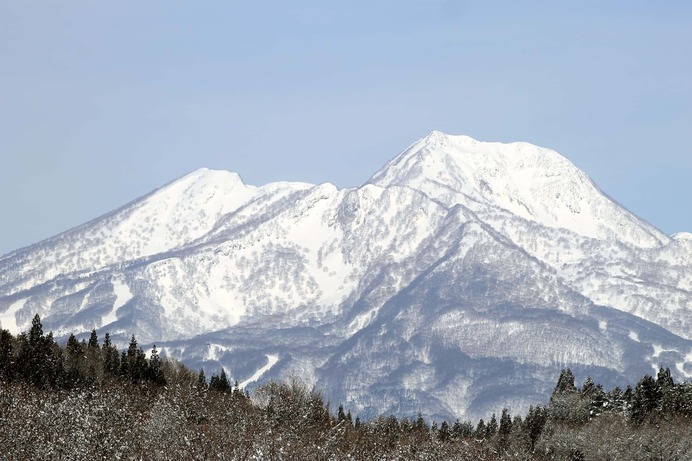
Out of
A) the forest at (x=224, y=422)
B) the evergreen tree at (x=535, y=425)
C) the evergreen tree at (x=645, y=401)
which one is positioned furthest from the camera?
the evergreen tree at (x=535, y=425)

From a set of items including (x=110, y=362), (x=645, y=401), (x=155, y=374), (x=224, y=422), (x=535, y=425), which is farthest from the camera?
(x=535, y=425)

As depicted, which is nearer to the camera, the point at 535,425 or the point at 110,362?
the point at 110,362

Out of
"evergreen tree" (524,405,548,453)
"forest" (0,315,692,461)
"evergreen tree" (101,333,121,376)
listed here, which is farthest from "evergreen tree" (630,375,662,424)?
"evergreen tree" (101,333,121,376)

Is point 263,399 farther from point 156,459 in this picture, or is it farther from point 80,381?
point 156,459

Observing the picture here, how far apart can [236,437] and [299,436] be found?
1660 cm

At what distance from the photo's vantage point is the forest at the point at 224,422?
10181 cm

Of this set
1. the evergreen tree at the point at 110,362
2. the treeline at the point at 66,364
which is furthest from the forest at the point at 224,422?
the evergreen tree at the point at 110,362

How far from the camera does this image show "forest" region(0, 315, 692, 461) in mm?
101812

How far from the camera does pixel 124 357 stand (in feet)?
538

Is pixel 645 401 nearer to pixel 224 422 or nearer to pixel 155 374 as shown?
pixel 224 422

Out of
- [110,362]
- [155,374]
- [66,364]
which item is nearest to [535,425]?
[155,374]

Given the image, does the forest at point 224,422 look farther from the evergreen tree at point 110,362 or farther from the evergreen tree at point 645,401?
the evergreen tree at point 110,362

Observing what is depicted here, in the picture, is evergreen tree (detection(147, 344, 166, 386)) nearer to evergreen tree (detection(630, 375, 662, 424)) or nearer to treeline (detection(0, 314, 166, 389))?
treeline (detection(0, 314, 166, 389))

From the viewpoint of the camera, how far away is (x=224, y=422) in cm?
12331
